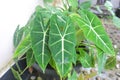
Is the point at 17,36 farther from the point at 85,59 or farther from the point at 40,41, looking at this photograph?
the point at 85,59

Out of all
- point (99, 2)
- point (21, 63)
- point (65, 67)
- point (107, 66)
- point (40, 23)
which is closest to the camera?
point (65, 67)

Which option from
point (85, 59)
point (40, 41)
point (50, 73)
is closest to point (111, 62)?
point (85, 59)

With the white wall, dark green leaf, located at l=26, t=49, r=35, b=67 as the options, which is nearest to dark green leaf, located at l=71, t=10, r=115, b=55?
dark green leaf, located at l=26, t=49, r=35, b=67

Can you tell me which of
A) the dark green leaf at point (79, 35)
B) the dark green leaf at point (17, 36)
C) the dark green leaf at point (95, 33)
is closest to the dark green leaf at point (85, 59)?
the dark green leaf at point (79, 35)

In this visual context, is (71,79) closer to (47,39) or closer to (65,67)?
(65,67)

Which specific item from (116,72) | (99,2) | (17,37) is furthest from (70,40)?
(99,2)

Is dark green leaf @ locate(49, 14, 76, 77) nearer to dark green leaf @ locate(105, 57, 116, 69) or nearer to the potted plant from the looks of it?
the potted plant
